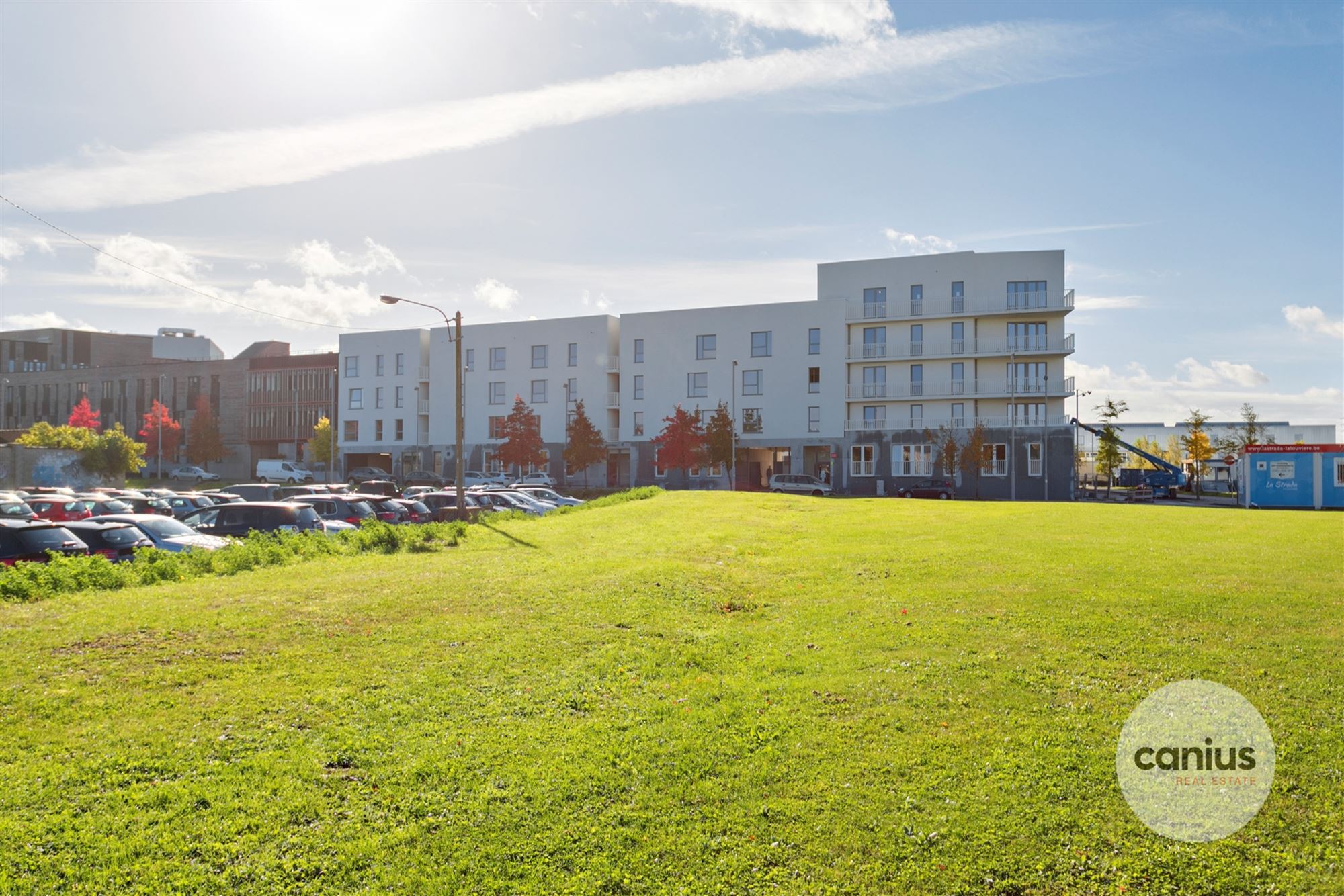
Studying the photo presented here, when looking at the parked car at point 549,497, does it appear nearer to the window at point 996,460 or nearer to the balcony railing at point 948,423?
A: the balcony railing at point 948,423

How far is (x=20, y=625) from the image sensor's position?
10.8 metres

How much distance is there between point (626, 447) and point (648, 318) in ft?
35.6

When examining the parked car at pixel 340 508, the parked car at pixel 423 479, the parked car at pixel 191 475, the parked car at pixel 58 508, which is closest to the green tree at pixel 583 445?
the parked car at pixel 423 479

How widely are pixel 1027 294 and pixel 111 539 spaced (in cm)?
6369

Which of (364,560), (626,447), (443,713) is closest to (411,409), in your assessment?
(626,447)

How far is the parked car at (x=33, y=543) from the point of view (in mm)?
15453

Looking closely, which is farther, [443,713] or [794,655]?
[794,655]

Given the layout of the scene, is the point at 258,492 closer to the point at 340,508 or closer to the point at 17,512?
the point at 340,508

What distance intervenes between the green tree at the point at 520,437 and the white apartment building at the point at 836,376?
14.5 feet

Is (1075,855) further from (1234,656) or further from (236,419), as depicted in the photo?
(236,419)

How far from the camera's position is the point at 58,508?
27.2 meters

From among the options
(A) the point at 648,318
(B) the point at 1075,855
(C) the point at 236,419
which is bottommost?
(B) the point at 1075,855

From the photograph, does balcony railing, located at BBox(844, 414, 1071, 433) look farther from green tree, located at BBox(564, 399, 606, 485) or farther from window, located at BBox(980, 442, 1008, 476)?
green tree, located at BBox(564, 399, 606, 485)

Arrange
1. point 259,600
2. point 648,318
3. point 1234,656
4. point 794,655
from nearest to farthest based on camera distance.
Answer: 1. point 1234,656
2. point 794,655
3. point 259,600
4. point 648,318
